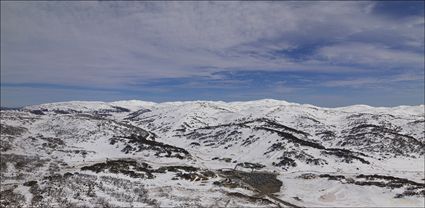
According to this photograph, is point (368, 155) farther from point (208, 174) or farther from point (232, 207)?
point (232, 207)

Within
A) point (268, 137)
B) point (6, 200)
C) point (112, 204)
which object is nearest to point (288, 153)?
point (268, 137)

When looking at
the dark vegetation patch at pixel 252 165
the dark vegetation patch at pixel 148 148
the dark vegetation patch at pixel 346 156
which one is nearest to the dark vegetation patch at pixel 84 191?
the dark vegetation patch at pixel 148 148

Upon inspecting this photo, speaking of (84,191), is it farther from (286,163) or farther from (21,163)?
(286,163)

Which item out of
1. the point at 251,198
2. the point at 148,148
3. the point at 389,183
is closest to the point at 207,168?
the point at 148,148

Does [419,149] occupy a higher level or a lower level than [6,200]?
higher

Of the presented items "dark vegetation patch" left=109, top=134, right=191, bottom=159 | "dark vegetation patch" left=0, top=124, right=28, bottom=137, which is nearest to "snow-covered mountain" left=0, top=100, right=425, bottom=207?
"dark vegetation patch" left=109, top=134, right=191, bottom=159

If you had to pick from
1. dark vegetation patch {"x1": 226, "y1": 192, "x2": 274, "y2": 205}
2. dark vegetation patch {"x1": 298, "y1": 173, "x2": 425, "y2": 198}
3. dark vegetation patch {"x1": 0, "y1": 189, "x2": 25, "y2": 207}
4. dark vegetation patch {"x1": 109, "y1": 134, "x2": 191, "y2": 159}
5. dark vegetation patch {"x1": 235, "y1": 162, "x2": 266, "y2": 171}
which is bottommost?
dark vegetation patch {"x1": 0, "y1": 189, "x2": 25, "y2": 207}

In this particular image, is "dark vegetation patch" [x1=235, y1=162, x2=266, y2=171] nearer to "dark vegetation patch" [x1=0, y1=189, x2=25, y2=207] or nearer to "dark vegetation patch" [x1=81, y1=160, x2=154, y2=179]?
"dark vegetation patch" [x1=81, y1=160, x2=154, y2=179]

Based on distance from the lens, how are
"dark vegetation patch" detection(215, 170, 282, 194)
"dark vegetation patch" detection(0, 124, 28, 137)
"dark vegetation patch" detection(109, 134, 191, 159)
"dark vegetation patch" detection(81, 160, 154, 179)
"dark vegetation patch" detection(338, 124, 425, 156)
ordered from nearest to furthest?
"dark vegetation patch" detection(81, 160, 154, 179) → "dark vegetation patch" detection(215, 170, 282, 194) → "dark vegetation patch" detection(109, 134, 191, 159) → "dark vegetation patch" detection(0, 124, 28, 137) → "dark vegetation patch" detection(338, 124, 425, 156)
